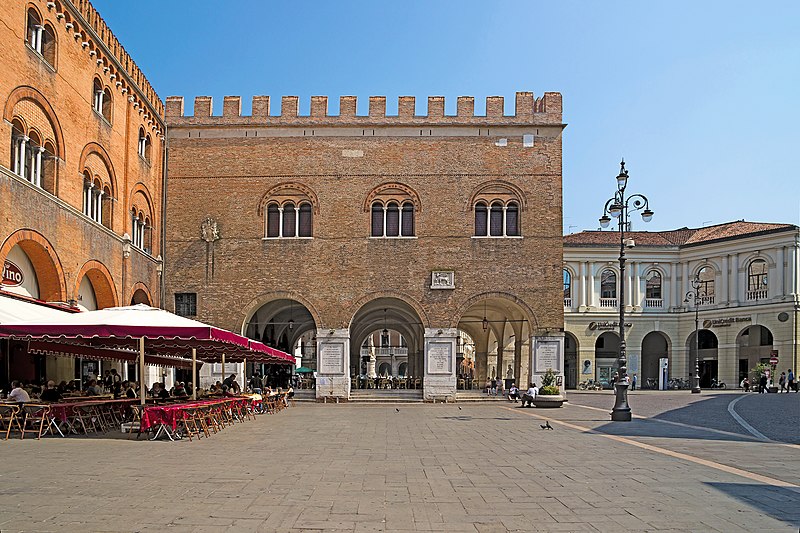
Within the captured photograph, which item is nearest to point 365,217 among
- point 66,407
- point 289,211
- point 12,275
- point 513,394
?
point 289,211

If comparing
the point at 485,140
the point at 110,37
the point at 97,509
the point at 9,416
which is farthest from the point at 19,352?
the point at 485,140

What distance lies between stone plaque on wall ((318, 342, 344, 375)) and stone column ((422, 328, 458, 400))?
10.7ft

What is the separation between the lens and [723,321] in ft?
162

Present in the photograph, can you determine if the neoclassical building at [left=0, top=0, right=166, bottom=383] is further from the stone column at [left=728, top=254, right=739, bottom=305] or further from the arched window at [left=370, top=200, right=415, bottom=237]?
the stone column at [left=728, top=254, right=739, bottom=305]

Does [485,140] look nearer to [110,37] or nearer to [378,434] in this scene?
[110,37]

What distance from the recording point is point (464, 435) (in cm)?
1611

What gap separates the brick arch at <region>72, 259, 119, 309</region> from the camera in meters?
23.0

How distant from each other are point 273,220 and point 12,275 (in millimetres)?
12522

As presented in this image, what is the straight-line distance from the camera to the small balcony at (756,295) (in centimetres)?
4750

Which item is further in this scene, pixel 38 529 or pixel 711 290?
pixel 711 290

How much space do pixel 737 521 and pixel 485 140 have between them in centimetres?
2457

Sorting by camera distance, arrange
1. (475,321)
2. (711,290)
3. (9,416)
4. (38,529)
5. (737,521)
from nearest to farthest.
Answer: (38,529) < (737,521) < (9,416) < (475,321) < (711,290)

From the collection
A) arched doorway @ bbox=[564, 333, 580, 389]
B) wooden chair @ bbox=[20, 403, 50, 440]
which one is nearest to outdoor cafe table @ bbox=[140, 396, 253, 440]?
wooden chair @ bbox=[20, 403, 50, 440]

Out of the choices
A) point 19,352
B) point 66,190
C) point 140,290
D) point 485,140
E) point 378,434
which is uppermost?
point 485,140
